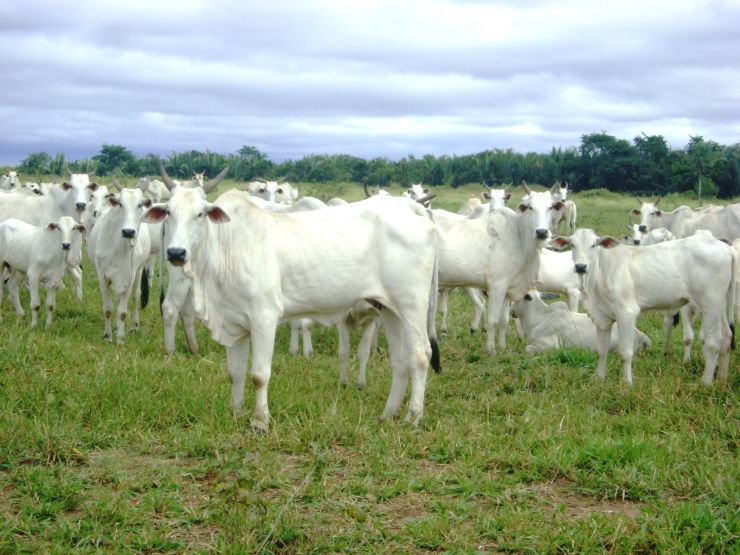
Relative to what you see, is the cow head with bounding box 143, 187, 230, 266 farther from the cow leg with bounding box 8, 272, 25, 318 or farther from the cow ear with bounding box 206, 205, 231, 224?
the cow leg with bounding box 8, 272, 25, 318

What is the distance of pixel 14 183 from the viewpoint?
20453 mm

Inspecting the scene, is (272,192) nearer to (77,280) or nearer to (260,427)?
(77,280)

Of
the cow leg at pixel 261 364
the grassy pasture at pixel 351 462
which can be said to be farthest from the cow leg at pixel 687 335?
the cow leg at pixel 261 364

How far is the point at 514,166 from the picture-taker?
1941 inches

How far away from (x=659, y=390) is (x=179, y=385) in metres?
3.99

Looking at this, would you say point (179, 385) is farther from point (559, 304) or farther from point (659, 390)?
point (559, 304)

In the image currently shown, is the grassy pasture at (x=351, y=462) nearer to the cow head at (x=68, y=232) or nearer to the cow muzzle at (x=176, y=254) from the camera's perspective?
the cow muzzle at (x=176, y=254)

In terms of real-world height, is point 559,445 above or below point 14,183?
below

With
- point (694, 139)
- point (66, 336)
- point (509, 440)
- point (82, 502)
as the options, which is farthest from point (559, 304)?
point (694, 139)

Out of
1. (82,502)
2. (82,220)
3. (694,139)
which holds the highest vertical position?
(694,139)

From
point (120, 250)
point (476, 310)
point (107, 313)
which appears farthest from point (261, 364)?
point (476, 310)

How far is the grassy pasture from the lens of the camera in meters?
4.33

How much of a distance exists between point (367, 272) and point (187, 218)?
139 centimetres

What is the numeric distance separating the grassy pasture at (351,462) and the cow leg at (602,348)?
1.09 feet
